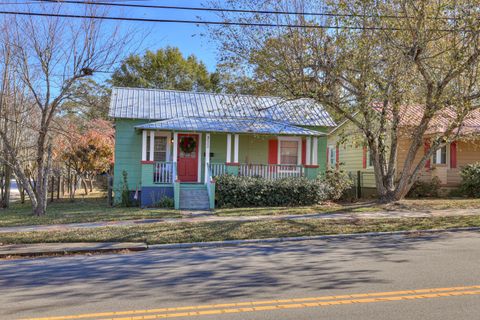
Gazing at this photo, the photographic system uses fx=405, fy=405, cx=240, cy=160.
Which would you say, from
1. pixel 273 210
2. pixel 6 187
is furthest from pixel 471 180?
pixel 6 187

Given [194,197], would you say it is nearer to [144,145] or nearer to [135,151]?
[144,145]

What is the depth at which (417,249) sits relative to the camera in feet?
28.2

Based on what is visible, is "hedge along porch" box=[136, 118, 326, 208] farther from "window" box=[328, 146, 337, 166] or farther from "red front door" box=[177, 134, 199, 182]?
"window" box=[328, 146, 337, 166]

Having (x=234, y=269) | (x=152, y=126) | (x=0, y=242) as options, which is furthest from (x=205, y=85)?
(x=234, y=269)

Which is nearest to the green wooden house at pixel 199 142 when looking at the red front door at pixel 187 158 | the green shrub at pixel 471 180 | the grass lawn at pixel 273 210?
the red front door at pixel 187 158

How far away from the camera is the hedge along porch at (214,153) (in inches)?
642

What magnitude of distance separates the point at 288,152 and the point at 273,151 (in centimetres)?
74

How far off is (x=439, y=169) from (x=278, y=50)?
1160cm

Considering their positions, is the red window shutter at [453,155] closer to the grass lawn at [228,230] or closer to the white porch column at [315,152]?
the white porch column at [315,152]

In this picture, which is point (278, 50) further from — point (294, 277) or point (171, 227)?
point (294, 277)

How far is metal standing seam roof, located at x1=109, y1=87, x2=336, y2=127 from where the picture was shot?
1805cm

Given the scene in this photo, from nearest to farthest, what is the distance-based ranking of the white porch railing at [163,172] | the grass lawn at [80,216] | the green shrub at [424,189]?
1. the grass lawn at [80,216]
2. the white porch railing at [163,172]
3. the green shrub at [424,189]

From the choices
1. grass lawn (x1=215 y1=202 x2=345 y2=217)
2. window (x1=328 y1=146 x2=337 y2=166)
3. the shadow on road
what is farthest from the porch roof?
window (x1=328 y1=146 x2=337 y2=166)

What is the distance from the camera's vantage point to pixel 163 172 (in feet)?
54.5
